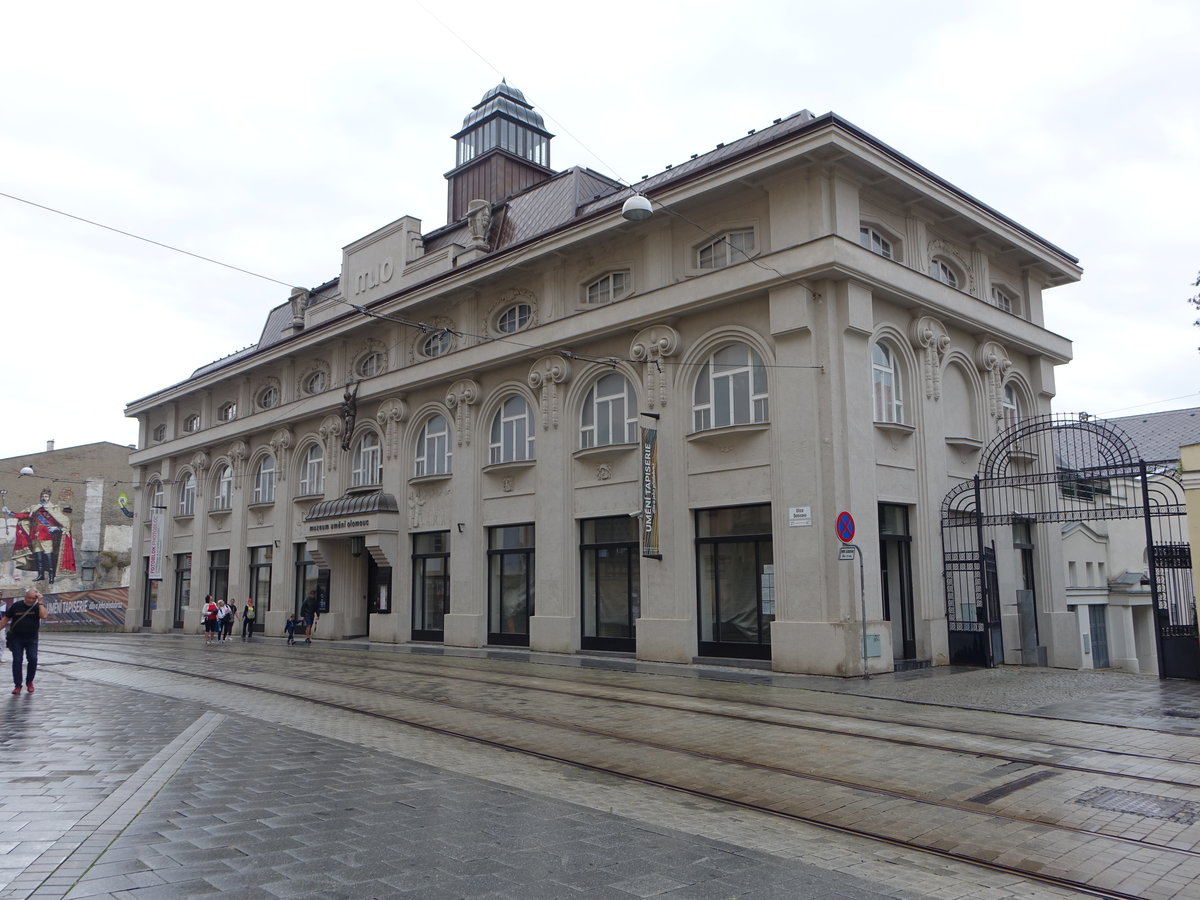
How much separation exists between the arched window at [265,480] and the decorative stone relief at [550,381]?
15925 millimetres

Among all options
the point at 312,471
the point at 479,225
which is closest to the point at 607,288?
the point at 479,225

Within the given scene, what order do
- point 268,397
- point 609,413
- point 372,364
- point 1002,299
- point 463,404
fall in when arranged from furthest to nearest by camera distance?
1. point 268,397
2. point 372,364
3. point 463,404
4. point 1002,299
5. point 609,413

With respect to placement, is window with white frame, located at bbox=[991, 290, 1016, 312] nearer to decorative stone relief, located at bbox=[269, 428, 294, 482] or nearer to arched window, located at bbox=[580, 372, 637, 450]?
arched window, located at bbox=[580, 372, 637, 450]

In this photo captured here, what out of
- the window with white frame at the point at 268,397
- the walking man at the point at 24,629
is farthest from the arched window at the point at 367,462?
the walking man at the point at 24,629

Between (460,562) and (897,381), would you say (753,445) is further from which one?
(460,562)

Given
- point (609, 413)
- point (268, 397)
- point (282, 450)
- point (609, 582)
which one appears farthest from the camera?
point (268, 397)

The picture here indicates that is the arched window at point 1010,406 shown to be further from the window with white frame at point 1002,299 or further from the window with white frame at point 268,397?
the window with white frame at point 268,397

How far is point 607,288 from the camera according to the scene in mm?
23172

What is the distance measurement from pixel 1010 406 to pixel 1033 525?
317 cm

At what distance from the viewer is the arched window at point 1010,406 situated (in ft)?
77.1

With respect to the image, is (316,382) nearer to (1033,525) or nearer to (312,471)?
(312,471)

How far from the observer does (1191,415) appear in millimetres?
36688

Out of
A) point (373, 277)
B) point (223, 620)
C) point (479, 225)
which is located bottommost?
point (223, 620)

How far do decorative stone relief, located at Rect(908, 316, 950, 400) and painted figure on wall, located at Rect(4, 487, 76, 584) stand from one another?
181ft
